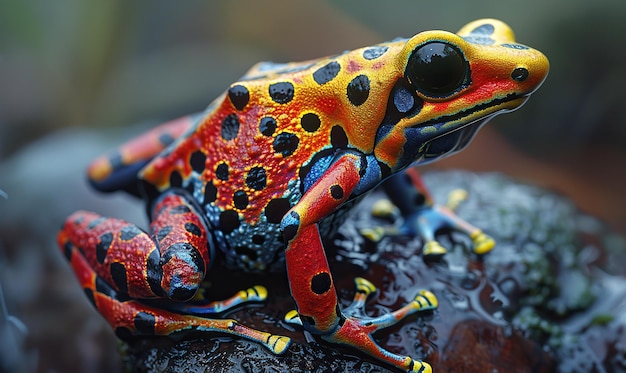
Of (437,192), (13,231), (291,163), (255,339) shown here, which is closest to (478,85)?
(291,163)

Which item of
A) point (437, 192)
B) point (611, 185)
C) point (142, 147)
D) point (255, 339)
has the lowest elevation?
point (611, 185)

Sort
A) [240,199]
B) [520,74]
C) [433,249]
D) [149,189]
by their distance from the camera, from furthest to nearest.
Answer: [433,249]
[149,189]
[240,199]
[520,74]

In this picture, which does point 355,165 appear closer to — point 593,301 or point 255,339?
point 255,339

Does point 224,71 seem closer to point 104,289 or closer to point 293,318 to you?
point 104,289

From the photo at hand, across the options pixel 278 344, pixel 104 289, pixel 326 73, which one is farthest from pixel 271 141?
pixel 104 289

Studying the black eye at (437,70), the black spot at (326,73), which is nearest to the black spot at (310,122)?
the black spot at (326,73)

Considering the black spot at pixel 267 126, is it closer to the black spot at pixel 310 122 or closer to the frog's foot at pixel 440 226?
the black spot at pixel 310 122

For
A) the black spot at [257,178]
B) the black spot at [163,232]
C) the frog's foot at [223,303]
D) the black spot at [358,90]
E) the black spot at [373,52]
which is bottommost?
the frog's foot at [223,303]
